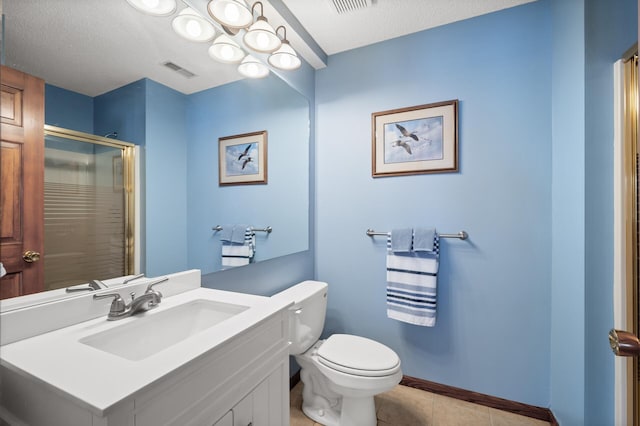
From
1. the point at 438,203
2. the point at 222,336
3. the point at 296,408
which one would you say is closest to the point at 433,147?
the point at 438,203

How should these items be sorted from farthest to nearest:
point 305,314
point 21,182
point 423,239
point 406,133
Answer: point 406,133
point 423,239
point 305,314
point 21,182

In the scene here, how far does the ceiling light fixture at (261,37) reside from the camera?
1326 millimetres

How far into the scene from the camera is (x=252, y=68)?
4.85 ft

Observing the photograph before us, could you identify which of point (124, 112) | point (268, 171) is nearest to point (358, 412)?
point (268, 171)

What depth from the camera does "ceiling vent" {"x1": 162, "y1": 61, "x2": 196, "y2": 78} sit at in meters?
1.12

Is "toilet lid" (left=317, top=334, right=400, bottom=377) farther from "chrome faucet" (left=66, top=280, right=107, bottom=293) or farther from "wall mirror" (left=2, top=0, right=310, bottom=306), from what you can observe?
"chrome faucet" (left=66, top=280, right=107, bottom=293)

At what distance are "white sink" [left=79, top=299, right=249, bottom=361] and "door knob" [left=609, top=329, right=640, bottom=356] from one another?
3.25 feet

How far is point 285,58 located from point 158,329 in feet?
4.90

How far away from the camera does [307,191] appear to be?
200 centimetres

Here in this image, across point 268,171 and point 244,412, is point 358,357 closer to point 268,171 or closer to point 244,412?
point 244,412

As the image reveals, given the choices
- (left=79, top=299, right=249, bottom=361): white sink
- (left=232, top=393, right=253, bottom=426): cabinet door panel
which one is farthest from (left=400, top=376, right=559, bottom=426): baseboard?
(left=79, top=299, right=249, bottom=361): white sink

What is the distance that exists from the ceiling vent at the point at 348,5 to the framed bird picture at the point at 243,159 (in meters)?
0.81

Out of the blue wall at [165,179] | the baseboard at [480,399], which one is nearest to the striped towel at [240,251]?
the blue wall at [165,179]

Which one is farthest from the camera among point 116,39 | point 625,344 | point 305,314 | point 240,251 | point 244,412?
point 305,314
